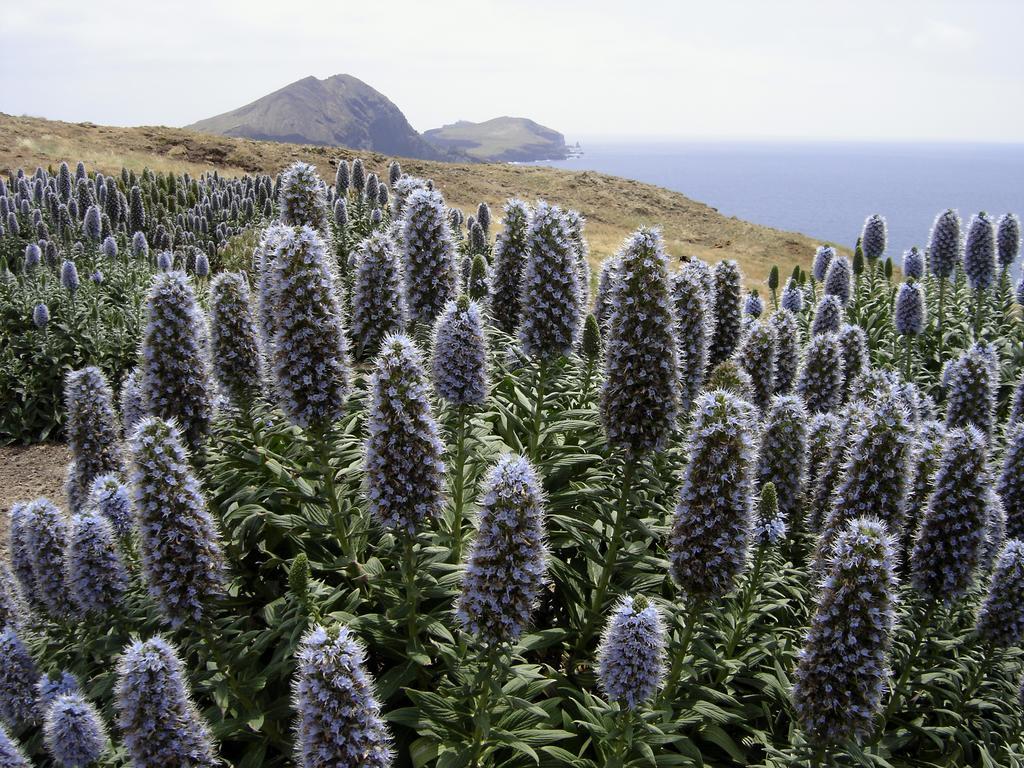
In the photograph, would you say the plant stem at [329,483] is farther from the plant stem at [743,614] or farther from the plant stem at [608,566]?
the plant stem at [743,614]

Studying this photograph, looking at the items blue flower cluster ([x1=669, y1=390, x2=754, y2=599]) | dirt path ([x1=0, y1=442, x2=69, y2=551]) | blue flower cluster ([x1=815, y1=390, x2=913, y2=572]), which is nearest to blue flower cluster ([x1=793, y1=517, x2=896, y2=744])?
blue flower cluster ([x1=669, y1=390, x2=754, y2=599])

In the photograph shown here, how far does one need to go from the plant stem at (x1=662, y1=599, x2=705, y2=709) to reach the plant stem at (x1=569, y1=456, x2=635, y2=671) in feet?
2.74

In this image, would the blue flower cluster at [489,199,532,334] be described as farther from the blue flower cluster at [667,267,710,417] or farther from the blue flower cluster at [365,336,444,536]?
the blue flower cluster at [365,336,444,536]

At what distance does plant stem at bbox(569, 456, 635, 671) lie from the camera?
5414 millimetres

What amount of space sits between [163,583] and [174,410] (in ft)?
6.19

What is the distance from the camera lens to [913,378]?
1106cm

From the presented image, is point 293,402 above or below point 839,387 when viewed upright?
above

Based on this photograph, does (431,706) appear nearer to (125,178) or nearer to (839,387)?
(839,387)

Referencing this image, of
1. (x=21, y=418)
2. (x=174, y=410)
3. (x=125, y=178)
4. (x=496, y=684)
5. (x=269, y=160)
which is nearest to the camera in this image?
(x=496, y=684)

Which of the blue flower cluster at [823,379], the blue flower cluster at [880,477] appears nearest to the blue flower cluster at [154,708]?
the blue flower cluster at [880,477]

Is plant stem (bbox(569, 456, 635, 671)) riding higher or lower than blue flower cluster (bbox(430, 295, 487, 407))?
lower

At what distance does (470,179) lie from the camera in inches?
2090

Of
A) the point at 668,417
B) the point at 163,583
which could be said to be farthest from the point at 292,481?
the point at 668,417

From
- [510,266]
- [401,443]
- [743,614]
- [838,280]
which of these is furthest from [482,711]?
[838,280]
